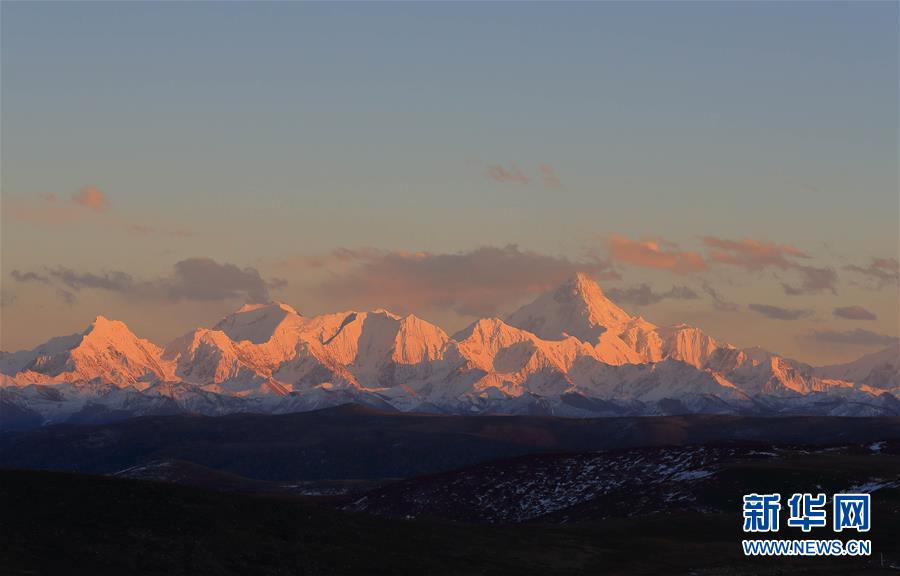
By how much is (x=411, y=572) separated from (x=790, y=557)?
1258 inches

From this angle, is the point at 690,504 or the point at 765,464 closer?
the point at 690,504

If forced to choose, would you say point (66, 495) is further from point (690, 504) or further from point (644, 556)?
point (690, 504)

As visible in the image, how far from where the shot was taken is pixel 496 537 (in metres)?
127

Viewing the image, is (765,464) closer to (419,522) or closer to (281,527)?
(419,522)

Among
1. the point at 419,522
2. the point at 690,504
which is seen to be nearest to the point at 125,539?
the point at 419,522

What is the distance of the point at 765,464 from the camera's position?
191 metres

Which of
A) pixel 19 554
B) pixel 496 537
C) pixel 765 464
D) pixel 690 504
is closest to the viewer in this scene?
pixel 19 554

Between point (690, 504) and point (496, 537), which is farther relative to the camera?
point (690, 504)

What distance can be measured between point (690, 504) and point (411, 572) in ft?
255

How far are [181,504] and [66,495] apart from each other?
9226 millimetres

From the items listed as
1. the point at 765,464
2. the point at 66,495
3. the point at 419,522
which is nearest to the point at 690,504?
the point at 765,464

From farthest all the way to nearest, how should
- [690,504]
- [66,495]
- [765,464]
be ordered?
[765,464] → [690,504] → [66,495]

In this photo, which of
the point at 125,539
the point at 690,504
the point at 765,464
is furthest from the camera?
the point at 765,464

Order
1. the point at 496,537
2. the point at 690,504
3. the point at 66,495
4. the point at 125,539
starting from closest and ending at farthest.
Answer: the point at 125,539
the point at 66,495
the point at 496,537
the point at 690,504
